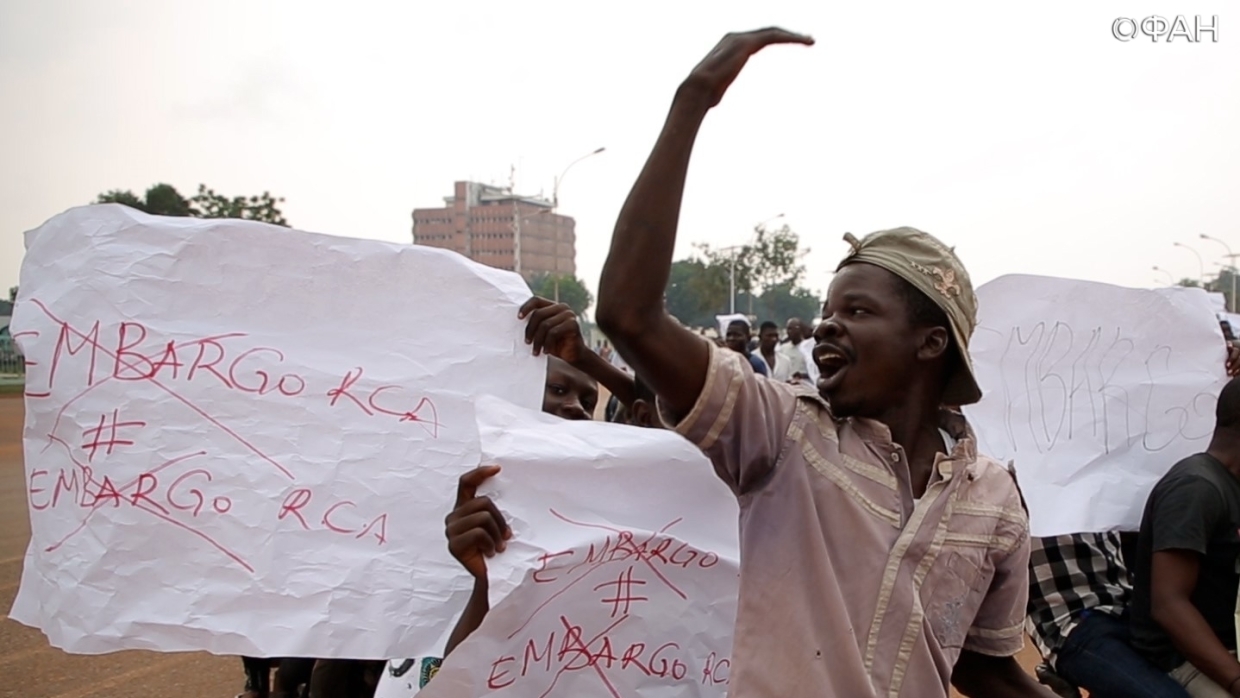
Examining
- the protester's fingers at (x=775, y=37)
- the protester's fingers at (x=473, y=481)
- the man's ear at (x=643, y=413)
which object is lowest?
the protester's fingers at (x=473, y=481)

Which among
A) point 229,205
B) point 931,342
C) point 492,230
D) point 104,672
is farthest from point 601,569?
point 492,230

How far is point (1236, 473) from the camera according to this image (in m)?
2.76

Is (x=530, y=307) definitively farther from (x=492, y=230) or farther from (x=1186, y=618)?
(x=492, y=230)

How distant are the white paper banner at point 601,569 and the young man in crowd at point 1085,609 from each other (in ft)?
4.48

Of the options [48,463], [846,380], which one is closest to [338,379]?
[48,463]

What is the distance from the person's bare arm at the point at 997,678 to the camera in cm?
201

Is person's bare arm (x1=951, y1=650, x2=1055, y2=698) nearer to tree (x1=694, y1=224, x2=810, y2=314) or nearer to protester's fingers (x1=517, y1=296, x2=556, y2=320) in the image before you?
Answer: protester's fingers (x1=517, y1=296, x2=556, y2=320)

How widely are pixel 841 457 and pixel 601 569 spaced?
58 centimetres

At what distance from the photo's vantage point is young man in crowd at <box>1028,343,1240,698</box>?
294 centimetres

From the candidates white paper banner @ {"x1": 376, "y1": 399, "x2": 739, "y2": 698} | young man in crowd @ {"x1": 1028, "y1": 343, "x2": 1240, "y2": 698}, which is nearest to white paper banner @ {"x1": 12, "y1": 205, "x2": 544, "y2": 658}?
white paper banner @ {"x1": 376, "y1": 399, "x2": 739, "y2": 698}

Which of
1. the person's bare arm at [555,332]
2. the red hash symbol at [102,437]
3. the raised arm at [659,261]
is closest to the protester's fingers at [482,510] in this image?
the person's bare arm at [555,332]

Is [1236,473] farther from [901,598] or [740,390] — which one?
[740,390]

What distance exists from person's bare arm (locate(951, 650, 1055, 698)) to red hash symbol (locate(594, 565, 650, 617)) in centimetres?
66

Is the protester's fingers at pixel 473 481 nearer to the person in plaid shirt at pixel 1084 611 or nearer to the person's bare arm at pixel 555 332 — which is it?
the person's bare arm at pixel 555 332
